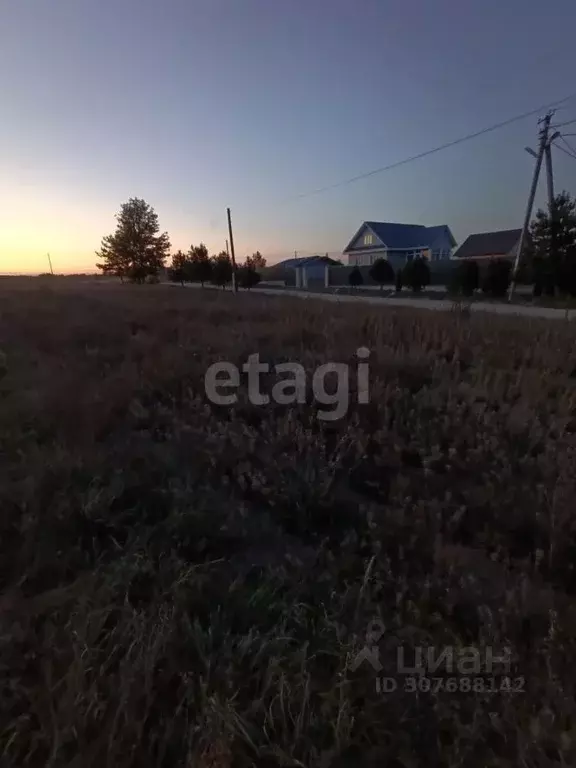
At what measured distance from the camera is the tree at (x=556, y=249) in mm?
18250

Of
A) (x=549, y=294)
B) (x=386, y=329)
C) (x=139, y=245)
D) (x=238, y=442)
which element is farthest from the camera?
(x=139, y=245)

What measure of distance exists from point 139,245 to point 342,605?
52.9 meters

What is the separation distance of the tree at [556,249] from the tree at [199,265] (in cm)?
3210

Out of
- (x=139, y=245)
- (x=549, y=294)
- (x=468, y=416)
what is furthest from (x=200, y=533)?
(x=139, y=245)

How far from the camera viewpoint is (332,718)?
1.45 metres

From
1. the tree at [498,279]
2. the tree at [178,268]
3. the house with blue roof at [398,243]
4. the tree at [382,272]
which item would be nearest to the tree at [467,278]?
the tree at [498,279]

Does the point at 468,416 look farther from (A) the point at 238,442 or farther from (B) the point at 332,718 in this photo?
(B) the point at 332,718

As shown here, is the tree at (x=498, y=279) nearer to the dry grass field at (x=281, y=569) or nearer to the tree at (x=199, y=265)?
the dry grass field at (x=281, y=569)

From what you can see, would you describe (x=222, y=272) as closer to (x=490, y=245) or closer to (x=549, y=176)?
(x=490, y=245)

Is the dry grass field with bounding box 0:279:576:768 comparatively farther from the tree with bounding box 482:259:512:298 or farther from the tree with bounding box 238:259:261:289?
the tree with bounding box 238:259:261:289

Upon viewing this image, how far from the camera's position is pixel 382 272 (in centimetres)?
3288

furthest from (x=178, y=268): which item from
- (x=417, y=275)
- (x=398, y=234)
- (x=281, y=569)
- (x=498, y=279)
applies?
(x=281, y=569)

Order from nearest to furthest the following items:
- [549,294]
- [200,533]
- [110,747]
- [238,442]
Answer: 1. [110,747]
2. [200,533]
3. [238,442]
4. [549,294]

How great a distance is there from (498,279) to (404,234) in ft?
87.1
